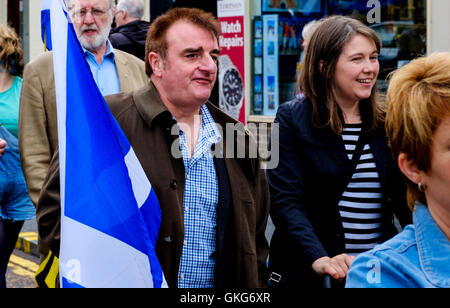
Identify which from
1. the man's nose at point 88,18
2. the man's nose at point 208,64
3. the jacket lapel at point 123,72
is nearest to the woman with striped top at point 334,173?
the man's nose at point 208,64

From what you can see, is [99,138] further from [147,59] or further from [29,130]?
[29,130]

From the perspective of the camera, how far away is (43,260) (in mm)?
3648

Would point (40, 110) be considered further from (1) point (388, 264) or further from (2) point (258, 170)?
(1) point (388, 264)

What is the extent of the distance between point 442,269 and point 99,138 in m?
1.43

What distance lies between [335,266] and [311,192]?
47 cm

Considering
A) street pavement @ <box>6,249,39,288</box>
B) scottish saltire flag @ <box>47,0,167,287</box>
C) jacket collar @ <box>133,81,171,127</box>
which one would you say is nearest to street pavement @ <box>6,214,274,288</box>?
street pavement @ <box>6,249,39,288</box>

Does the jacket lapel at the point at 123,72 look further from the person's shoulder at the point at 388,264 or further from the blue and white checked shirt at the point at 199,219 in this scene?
the person's shoulder at the point at 388,264

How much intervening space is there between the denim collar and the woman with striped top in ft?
4.65

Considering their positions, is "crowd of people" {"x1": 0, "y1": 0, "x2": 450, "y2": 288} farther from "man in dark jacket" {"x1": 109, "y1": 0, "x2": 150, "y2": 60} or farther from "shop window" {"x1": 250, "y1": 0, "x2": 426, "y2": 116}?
"shop window" {"x1": 250, "y1": 0, "x2": 426, "y2": 116}

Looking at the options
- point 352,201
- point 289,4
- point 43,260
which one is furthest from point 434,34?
point 43,260

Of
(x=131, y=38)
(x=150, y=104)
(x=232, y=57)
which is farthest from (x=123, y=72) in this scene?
(x=232, y=57)

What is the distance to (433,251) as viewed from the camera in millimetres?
1961

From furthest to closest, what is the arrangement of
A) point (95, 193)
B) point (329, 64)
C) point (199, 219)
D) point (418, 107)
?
1. point (329, 64)
2. point (199, 219)
3. point (95, 193)
4. point (418, 107)

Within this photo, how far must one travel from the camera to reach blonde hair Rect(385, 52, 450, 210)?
206cm
